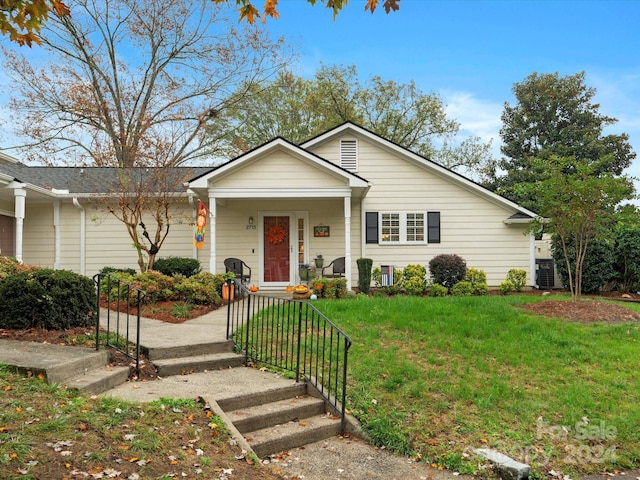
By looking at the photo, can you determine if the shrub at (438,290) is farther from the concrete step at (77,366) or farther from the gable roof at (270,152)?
the concrete step at (77,366)

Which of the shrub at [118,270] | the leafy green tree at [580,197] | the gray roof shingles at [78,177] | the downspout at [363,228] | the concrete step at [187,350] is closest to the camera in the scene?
the concrete step at [187,350]

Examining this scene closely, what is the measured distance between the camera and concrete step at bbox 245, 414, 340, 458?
4293mm

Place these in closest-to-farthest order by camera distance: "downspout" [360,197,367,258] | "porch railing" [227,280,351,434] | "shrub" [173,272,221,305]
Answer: "porch railing" [227,280,351,434], "shrub" [173,272,221,305], "downspout" [360,197,367,258]

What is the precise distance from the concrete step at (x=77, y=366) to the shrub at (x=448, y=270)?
959cm

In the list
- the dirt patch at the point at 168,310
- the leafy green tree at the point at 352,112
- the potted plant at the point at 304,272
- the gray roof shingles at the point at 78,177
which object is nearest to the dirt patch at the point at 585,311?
the potted plant at the point at 304,272

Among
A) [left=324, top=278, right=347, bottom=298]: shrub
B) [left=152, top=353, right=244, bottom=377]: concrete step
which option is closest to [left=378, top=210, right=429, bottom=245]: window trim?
[left=324, top=278, right=347, bottom=298]: shrub

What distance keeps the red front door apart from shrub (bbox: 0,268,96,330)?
7805 millimetres

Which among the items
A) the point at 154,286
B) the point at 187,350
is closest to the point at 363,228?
the point at 154,286

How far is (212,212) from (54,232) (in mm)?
5935

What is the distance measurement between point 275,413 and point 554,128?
1250 inches

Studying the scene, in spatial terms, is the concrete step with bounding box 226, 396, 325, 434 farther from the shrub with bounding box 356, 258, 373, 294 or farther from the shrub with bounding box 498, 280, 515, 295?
the shrub with bounding box 498, 280, 515, 295

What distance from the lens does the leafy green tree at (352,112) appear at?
2838cm

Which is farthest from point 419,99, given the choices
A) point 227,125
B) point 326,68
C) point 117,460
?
point 117,460

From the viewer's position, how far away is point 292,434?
14.8ft
